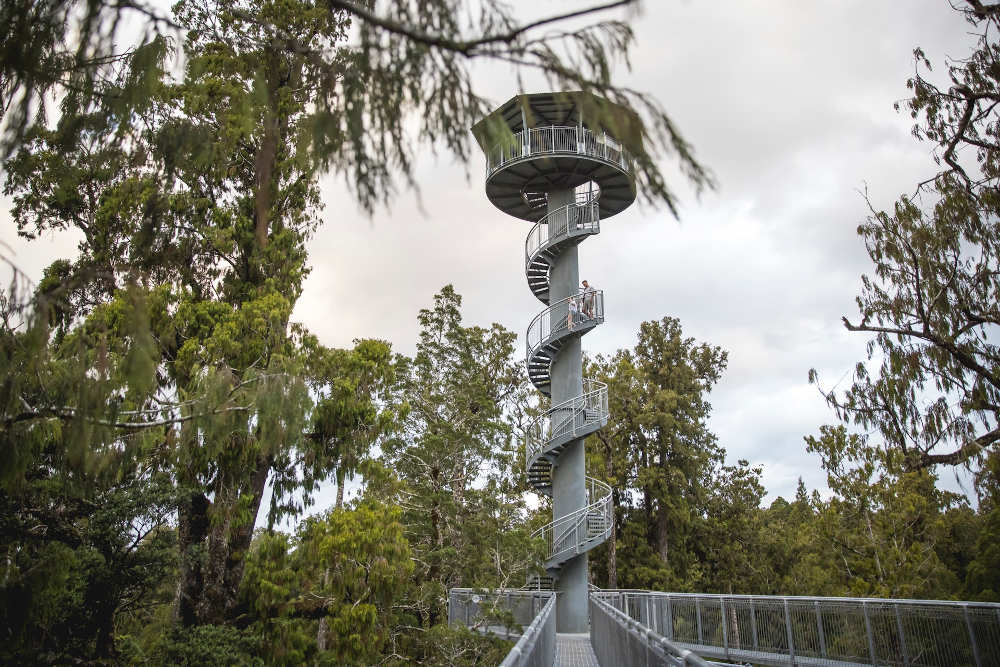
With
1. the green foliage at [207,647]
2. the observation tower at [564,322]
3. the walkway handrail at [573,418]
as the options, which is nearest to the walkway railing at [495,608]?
the observation tower at [564,322]

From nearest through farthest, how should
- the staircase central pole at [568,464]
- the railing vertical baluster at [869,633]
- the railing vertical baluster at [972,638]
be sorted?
the railing vertical baluster at [972,638], the railing vertical baluster at [869,633], the staircase central pole at [568,464]

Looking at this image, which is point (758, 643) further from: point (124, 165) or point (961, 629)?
point (124, 165)

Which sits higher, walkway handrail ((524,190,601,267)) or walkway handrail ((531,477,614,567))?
walkway handrail ((524,190,601,267))

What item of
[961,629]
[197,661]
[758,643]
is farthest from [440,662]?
[961,629]

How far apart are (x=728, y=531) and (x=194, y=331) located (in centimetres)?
2417

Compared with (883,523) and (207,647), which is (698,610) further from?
(207,647)

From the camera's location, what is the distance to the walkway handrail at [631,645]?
4441 mm

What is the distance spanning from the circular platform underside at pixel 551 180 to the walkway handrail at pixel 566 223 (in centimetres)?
84

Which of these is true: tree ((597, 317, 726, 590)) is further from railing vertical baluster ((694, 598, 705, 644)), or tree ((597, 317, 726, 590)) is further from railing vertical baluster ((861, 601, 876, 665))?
railing vertical baluster ((861, 601, 876, 665))

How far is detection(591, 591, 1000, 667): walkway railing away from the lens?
26.5 ft

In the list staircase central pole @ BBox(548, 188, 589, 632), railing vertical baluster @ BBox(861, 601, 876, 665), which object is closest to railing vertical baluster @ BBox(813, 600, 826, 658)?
railing vertical baluster @ BBox(861, 601, 876, 665)

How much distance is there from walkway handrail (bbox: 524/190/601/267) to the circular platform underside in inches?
33.2

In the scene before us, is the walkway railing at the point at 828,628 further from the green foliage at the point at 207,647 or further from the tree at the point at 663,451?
the tree at the point at 663,451

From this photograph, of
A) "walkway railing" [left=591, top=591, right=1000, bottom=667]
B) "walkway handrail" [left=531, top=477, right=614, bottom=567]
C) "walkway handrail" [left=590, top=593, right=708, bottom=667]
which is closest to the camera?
"walkway handrail" [left=590, top=593, right=708, bottom=667]
